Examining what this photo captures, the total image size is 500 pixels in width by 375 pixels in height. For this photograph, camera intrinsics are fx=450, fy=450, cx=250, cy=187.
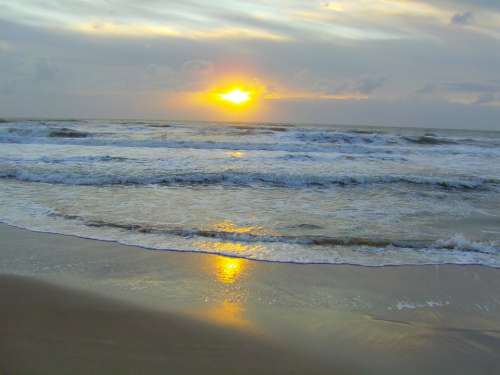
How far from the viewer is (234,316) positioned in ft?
13.0

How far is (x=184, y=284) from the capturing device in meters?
4.73

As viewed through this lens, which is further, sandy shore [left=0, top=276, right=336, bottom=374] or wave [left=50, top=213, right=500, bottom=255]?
wave [left=50, top=213, right=500, bottom=255]

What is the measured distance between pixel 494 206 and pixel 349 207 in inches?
142

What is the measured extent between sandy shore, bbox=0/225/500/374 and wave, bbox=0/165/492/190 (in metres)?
6.61

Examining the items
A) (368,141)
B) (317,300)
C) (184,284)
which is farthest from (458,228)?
(368,141)

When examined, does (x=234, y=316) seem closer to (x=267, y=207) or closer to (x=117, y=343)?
(x=117, y=343)

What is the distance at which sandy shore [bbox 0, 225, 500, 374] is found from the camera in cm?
318

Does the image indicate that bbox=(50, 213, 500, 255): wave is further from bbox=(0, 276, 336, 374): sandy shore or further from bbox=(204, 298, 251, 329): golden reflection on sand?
bbox=(0, 276, 336, 374): sandy shore

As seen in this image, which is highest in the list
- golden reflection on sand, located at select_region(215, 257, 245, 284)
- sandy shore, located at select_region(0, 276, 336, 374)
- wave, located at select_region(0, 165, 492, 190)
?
wave, located at select_region(0, 165, 492, 190)

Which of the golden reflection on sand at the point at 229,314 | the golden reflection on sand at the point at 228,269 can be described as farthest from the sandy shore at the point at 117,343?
the golden reflection on sand at the point at 228,269

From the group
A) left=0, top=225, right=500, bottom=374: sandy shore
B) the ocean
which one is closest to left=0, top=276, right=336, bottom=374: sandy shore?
left=0, top=225, right=500, bottom=374: sandy shore

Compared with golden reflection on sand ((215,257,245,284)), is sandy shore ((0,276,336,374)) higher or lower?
higher

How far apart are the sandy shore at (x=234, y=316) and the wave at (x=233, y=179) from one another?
661 cm

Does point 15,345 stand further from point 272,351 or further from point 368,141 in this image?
point 368,141
